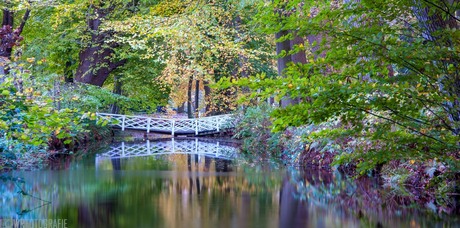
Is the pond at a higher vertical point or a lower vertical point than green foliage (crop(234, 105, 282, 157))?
lower

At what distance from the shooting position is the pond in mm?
6621

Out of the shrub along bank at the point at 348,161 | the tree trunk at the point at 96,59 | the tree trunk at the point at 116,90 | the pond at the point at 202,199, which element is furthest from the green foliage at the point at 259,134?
the tree trunk at the point at 116,90

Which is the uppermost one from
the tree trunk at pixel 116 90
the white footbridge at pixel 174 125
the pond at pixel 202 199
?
the tree trunk at pixel 116 90

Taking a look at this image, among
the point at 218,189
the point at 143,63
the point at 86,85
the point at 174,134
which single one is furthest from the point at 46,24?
the point at 218,189

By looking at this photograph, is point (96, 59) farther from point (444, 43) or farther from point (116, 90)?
point (444, 43)

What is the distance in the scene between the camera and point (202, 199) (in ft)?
27.5

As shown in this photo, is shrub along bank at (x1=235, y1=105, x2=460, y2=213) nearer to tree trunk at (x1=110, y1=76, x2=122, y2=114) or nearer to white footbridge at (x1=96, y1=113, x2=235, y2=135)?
white footbridge at (x1=96, y1=113, x2=235, y2=135)

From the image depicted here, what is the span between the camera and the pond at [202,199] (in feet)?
21.7

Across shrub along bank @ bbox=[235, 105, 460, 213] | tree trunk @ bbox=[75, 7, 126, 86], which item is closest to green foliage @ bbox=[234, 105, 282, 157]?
shrub along bank @ bbox=[235, 105, 460, 213]

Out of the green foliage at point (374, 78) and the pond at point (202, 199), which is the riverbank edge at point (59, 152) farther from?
the green foliage at point (374, 78)

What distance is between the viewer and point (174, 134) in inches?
1084

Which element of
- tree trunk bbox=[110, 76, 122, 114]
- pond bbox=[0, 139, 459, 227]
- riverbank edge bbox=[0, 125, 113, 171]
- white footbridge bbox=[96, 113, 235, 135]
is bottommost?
pond bbox=[0, 139, 459, 227]

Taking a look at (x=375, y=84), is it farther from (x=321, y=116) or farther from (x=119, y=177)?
(x=119, y=177)

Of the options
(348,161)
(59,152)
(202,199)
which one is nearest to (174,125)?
(59,152)
